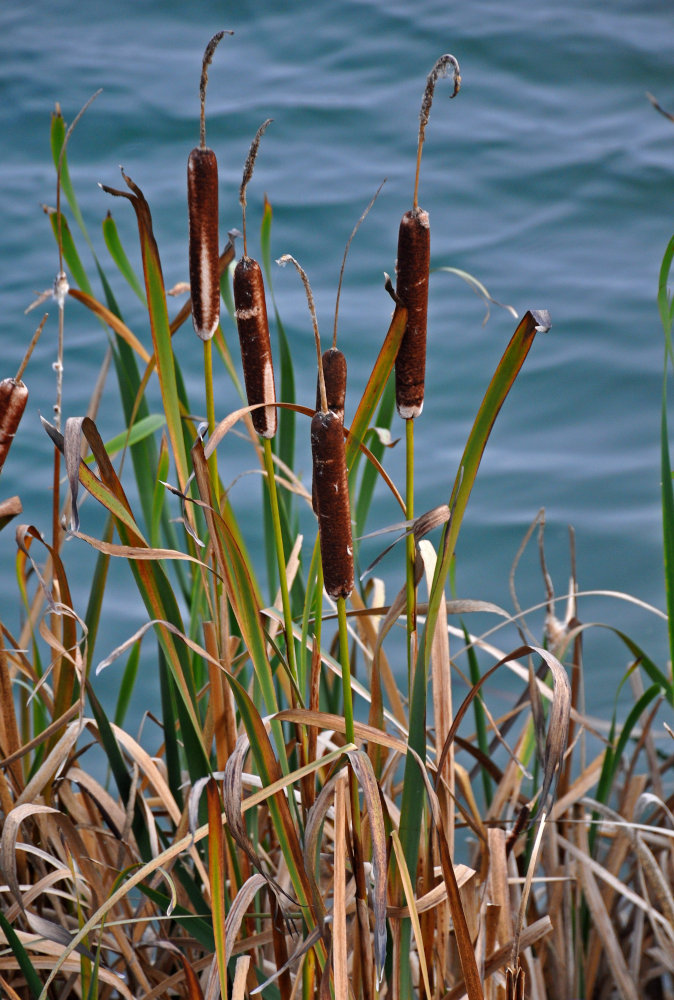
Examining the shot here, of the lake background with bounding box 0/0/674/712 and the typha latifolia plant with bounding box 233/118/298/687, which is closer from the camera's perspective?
the typha latifolia plant with bounding box 233/118/298/687

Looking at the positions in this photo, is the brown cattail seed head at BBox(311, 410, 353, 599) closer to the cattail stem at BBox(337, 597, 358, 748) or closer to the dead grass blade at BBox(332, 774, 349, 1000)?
the cattail stem at BBox(337, 597, 358, 748)

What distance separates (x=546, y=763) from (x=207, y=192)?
1.12 feet

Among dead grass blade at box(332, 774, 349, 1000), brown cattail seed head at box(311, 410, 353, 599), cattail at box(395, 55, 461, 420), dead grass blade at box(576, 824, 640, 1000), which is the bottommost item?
dead grass blade at box(576, 824, 640, 1000)

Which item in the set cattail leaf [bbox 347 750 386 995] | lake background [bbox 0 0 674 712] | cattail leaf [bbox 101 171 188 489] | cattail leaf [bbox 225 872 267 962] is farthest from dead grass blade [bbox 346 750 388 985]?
lake background [bbox 0 0 674 712]

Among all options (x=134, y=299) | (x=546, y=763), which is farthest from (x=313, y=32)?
(x=546, y=763)

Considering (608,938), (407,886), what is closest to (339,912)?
(407,886)

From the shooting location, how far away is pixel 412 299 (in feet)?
1.56

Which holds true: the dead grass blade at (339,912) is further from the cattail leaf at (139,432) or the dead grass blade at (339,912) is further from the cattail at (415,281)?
the cattail leaf at (139,432)

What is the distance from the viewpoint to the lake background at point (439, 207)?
1917mm

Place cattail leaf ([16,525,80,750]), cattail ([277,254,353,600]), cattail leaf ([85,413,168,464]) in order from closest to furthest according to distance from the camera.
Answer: cattail ([277,254,353,600])
cattail leaf ([16,525,80,750])
cattail leaf ([85,413,168,464])

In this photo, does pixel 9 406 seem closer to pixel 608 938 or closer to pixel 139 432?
pixel 139 432

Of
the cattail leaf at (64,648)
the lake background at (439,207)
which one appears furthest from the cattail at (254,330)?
the lake background at (439,207)

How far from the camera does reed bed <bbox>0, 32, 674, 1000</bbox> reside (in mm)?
490

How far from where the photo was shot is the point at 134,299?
102 inches
